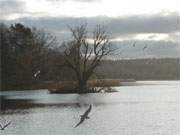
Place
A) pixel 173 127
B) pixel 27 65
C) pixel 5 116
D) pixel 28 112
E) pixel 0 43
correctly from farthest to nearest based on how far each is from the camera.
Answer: pixel 27 65 → pixel 0 43 → pixel 28 112 → pixel 5 116 → pixel 173 127

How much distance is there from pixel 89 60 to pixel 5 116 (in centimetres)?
3068

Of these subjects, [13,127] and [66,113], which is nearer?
[13,127]

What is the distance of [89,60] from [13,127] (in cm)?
3562

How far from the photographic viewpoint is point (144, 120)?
24.6 meters

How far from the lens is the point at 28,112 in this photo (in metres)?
30.1

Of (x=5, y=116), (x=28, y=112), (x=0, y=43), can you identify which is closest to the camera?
(x=5, y=116)

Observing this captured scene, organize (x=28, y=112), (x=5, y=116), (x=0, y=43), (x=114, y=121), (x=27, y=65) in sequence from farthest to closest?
(x=27, y=65) < (x=0, y=43) < (x=28, y=112) < (x=5, y=116) < (x=114, y=121)

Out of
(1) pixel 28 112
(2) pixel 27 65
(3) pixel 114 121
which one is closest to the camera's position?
(3) pixel 114 121

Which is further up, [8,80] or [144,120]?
[144,120]

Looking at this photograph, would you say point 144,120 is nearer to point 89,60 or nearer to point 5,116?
point 5,116

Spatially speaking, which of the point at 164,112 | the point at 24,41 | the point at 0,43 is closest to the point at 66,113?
the point at 164,112

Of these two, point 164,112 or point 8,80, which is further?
point 8,80

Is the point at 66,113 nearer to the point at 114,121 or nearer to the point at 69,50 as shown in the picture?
the point at 114,121

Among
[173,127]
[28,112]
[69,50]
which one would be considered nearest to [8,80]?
→ [69,50]
